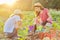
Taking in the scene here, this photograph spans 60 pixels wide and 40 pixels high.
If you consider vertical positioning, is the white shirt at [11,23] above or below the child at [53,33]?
above

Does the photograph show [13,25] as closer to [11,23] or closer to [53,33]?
[11,23]

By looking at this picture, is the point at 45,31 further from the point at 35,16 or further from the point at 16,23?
the point at 16,23

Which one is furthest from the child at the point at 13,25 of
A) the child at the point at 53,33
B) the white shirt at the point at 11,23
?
the child at the point at 53,33

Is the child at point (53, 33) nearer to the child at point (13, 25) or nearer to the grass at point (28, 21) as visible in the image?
the grass at point (28, 21)

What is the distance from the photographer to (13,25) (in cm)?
227

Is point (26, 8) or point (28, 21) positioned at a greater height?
point (26, 8)

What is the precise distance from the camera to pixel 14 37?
2.22 metres

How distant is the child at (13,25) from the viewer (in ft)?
7.32

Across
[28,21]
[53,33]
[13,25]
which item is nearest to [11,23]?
[13,25]

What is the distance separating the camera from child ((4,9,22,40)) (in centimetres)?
223

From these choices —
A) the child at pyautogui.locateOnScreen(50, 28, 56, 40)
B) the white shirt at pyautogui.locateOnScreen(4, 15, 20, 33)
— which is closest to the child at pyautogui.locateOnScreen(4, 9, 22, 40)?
the white shirt at pyautogui.locateOnScreen(4, 15, 20, 33)

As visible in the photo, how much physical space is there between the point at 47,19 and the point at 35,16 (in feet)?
0.54

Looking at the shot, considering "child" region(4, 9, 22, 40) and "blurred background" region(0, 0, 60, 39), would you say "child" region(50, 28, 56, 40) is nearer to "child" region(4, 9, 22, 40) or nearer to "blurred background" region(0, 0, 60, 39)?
"blurred background" region(0, 0, 60, 39)

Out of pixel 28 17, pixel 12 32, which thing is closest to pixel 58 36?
pixel 28 17
